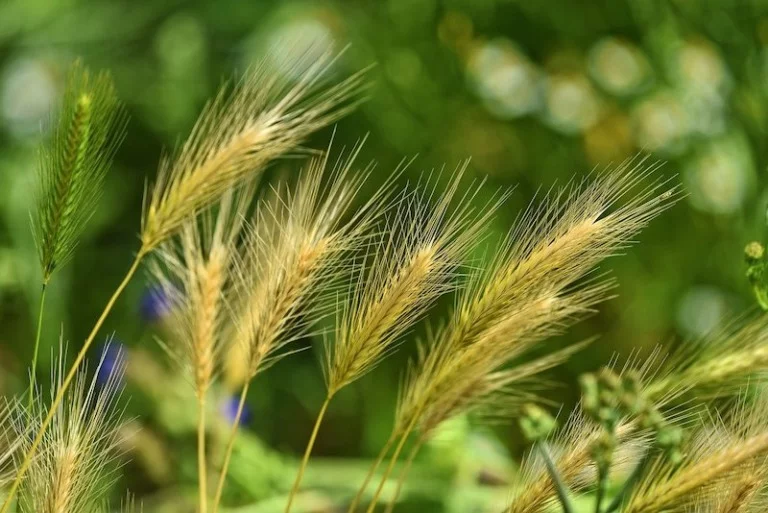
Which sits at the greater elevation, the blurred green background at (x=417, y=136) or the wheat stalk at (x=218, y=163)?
the wheat stalk at (x=218, y=163)

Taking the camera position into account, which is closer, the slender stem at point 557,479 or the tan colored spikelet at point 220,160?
the slender stem at point 557,479

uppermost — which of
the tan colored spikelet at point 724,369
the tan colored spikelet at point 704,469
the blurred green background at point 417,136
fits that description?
the tan colored spikelet at point 724,369

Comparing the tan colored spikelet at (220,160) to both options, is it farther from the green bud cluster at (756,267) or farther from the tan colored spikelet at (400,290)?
the green bud cluster at (756,267)

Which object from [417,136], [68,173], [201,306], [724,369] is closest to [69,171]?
[68,173]

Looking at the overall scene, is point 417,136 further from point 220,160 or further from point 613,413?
point 613,413

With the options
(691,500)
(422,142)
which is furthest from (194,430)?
(691,500)

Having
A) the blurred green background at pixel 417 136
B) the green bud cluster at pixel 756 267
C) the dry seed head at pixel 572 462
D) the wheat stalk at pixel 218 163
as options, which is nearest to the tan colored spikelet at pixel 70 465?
the wheat stalk at pixel 218 163

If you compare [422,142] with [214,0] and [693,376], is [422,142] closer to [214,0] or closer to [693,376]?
[214,0]
